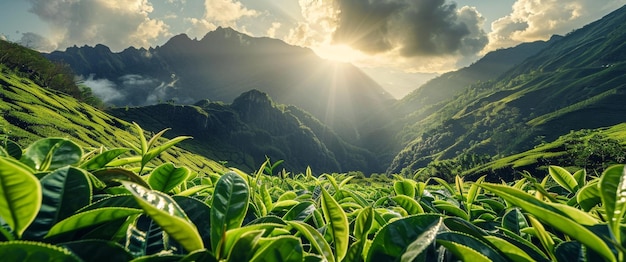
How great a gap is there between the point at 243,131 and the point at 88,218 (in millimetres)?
165901

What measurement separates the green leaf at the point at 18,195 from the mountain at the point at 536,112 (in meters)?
118

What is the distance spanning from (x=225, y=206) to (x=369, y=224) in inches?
17.3

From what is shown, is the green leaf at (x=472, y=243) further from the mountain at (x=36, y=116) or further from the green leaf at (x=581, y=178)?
the mountain at (x=36, y=116)

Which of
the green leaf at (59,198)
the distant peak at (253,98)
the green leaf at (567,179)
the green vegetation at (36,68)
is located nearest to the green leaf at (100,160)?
the green leaf at (59,198)

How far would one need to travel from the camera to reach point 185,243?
0.75 m

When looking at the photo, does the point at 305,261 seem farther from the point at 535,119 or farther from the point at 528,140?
the point at 535,119

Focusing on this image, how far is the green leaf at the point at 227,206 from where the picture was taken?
0.91m

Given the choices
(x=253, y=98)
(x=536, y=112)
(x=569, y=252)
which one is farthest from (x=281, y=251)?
(x=536, y=112)

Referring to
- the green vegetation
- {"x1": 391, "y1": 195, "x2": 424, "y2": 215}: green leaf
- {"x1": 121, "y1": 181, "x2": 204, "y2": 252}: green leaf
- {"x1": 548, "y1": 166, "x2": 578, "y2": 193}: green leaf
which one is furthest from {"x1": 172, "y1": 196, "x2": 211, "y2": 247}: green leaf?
the green vegetation

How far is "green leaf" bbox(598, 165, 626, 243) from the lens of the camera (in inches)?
28.9

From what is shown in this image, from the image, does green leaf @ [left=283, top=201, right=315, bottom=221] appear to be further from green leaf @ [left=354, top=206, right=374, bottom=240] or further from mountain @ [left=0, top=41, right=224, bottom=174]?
mountain @ [left=0, top=41, right=224, bottom=174]

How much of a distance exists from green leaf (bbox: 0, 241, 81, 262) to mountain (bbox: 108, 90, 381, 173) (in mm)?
129264

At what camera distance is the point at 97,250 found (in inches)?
28.8

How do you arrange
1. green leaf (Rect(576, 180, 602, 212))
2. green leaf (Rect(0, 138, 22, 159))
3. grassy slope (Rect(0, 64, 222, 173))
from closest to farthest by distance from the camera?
1. green leaf (Rect(576, 180, 602, 212))
2. green leaf (Rect(0, 138, 22, 159))
3. grassy slope (Rect(0, 64, 222, 173))
